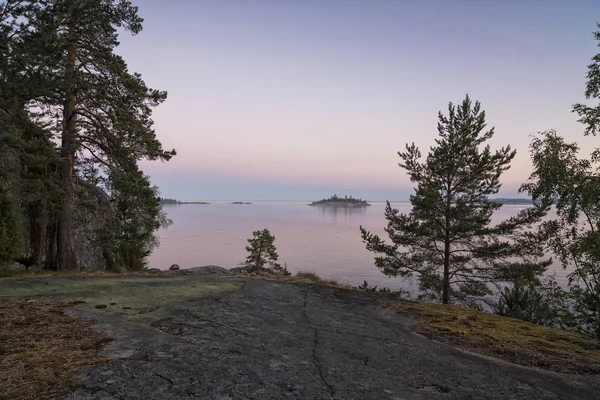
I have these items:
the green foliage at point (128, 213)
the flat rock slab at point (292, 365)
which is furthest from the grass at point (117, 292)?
the green foliage at point (128, 213)

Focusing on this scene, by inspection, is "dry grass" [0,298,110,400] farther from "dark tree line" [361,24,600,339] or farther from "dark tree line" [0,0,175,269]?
"dark tree line" [361,24,600,339]

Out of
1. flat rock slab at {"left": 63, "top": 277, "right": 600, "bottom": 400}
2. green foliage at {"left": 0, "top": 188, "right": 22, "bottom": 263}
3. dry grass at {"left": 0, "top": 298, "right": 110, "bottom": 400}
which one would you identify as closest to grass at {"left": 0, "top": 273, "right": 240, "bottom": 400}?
dry grass at {"left": 0, "top": 298, "right": 110, "bottom": 400}

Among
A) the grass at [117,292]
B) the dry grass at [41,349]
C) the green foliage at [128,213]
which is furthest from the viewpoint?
the green foliage at [128,213]

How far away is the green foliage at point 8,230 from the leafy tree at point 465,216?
15243mm

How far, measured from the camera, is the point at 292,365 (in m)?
4.12

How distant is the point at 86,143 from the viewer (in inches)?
506

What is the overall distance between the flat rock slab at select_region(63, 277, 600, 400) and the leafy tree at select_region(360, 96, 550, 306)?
9216mm

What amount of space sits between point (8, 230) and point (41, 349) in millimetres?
9509

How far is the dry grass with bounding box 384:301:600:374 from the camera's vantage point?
207 inches

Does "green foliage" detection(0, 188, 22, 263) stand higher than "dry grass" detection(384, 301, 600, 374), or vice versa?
"green foliage" detection(0, 188, 22, 263)

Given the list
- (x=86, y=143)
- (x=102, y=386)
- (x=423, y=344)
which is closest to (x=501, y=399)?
(x=423, y=344)

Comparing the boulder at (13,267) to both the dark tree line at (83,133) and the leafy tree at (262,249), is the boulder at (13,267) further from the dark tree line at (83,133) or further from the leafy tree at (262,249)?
the leafy tree at (262,249)

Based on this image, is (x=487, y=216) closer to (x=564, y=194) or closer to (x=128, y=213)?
(x=564, y=194)

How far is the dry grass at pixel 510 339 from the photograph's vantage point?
5.27m
